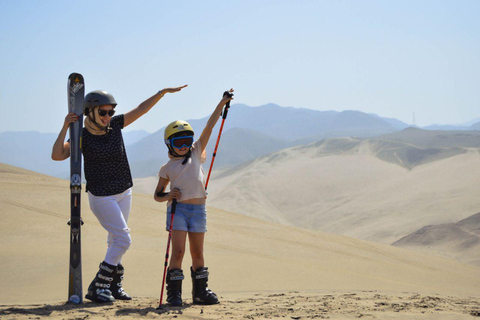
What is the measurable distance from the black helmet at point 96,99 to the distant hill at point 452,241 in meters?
14.5

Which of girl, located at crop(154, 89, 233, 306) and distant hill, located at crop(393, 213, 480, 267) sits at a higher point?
girl, located at crop(154, 89, 233, 306)

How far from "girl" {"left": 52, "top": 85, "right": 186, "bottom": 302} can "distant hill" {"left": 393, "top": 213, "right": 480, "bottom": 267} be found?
14.2 meters

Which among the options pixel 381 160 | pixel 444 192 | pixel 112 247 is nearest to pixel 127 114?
pixel 112 247

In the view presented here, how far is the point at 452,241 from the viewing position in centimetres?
1919

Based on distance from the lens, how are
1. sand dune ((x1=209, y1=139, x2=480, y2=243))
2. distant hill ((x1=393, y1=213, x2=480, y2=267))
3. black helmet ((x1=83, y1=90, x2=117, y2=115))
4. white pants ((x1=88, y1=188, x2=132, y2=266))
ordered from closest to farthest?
white pants ((x1=88, y1=188, x2=132, y2=266))
black helmet ((x1=83, y1=90, x2=117, y2=115))
distant hill ((x1=393, y1=213, x2=480, y2=267))
sand dune ((x1=209, y1=139, x2=480, y2=243))

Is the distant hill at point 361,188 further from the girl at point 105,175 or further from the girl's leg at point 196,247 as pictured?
the girl at point 105,175

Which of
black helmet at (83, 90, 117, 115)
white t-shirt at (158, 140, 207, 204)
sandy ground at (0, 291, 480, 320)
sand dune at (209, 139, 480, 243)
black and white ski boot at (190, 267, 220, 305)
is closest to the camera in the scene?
sandy ground at (0, 291, 480, 320)

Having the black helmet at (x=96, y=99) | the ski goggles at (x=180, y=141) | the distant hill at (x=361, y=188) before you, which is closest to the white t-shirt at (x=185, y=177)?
the ski goggles at (x=180, y=141)

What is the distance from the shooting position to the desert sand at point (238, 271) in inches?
202

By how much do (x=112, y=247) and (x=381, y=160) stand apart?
4291cm

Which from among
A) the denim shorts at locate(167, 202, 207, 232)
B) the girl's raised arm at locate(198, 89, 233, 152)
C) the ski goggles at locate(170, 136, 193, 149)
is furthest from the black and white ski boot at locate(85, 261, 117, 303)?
the girl's raised arm at locate(198, 89, 233, 152)

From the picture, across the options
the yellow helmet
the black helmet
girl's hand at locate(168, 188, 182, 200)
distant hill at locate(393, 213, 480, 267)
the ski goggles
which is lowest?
distant hill at locate(393, 213, 480, 267)

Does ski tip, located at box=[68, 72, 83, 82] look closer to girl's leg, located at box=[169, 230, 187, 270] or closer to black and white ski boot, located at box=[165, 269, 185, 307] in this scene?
girl's leg, located at box=[169, 230, 187, 270]

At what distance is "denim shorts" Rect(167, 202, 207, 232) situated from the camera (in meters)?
5.24
